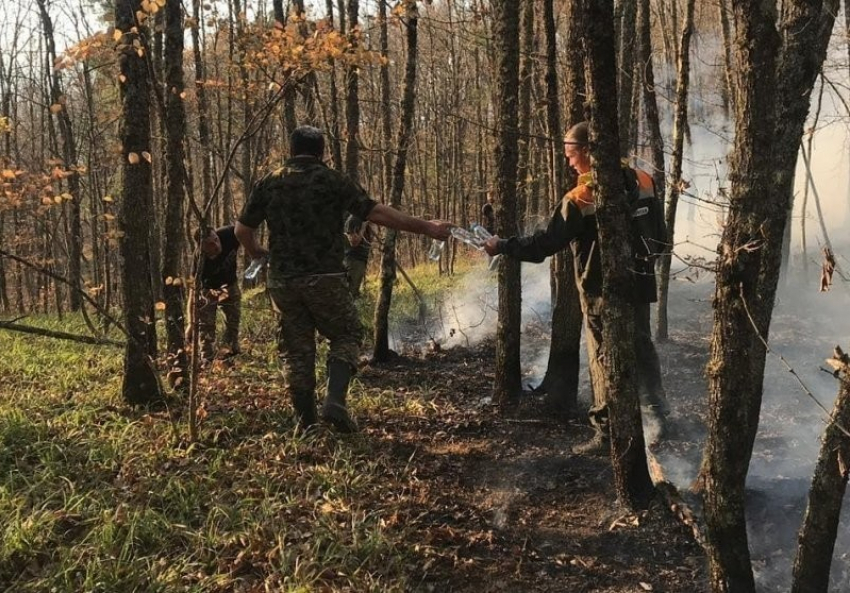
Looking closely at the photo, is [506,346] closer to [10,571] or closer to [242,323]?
[10,571]

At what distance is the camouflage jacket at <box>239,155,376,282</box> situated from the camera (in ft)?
14.8

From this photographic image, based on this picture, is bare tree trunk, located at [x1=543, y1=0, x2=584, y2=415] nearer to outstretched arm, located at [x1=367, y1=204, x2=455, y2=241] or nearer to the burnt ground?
the burnt ground

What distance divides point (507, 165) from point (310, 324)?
87.6 inches

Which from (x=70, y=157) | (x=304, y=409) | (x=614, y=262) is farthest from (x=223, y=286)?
(x=70, y=157)

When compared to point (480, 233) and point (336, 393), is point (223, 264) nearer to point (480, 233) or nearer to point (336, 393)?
point (336, 393)

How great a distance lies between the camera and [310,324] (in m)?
4.80

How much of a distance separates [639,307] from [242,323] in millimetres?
6520

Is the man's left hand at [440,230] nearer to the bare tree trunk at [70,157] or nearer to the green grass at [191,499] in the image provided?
the green grass at [191,499]

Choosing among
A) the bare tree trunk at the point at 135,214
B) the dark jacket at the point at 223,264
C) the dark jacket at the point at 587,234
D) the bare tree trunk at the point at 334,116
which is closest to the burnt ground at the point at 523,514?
the dark jacket at the point at 587,234

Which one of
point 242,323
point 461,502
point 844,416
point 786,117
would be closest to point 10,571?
point 461,502

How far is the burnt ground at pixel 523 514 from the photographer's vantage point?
10.5 ft

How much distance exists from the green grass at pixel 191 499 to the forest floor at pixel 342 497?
1cm

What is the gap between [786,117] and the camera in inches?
123

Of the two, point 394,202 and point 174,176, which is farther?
point 394,202
